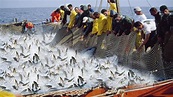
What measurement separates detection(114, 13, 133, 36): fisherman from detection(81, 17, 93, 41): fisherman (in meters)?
2.52

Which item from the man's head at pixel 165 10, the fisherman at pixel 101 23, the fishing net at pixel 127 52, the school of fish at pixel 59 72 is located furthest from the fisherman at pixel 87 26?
the man's head at pixel 165 10

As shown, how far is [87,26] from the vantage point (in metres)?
15.1

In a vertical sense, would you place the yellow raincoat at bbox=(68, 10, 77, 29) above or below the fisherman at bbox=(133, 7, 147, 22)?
above

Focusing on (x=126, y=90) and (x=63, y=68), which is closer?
(x=126, y=90)

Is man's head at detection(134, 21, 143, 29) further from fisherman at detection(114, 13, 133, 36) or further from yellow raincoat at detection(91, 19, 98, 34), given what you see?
yellow raincoat at detection(91, 19, 98, 34)

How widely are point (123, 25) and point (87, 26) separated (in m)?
3.26

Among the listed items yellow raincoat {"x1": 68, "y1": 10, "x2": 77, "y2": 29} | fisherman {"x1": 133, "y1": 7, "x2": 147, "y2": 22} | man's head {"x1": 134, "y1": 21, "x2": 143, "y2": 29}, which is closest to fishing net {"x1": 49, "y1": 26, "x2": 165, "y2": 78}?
man's head {"x1": 134, "y1": 21, "x2": 143, "y2": 29}

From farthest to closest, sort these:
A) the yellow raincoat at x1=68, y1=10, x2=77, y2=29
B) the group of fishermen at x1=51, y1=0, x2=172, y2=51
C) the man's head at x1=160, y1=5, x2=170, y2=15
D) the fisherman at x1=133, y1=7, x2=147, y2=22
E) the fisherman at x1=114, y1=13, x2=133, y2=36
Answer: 1. the yellow raincoat at x1=68, y1=10, x2=77, y2=29
2. the fisherman at x1=114, y1=13, x2=133, y2=36
3. the fisherman at x1=133, y1=7, x2=147, y2=22
4. the group of fishermen at x1=51, y1=0, x2=172, y2=51
5. the man's head at x1=160, y1=5, x2=170, y2=15

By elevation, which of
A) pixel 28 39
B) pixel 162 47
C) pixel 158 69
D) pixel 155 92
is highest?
pixel 28 39

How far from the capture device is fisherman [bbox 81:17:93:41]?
15.0m

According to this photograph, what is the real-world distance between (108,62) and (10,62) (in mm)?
5438

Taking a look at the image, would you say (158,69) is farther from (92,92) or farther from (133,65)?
(92,92)

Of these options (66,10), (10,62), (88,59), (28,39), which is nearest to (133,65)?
(88,59)

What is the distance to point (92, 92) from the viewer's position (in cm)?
772
